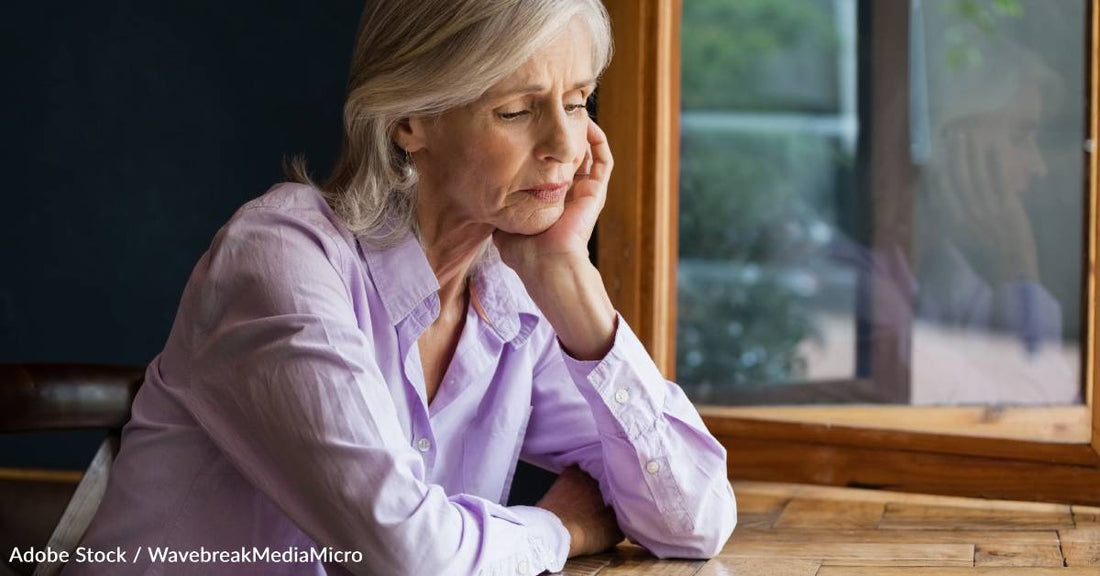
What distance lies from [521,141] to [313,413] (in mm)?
446

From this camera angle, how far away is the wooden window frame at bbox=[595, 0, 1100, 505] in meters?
2.05

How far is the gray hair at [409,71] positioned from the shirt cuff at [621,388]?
0.98 feet

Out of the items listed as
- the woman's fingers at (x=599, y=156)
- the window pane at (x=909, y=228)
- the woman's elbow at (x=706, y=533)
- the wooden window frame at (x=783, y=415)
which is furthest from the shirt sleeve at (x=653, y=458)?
the window pane at (x=909, y=228)

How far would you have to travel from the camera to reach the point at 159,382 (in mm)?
1586

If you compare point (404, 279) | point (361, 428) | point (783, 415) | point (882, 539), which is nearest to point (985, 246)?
point (783, 415)

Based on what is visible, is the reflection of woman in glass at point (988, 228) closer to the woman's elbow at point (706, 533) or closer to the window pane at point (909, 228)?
the window pane at point (909, 228)

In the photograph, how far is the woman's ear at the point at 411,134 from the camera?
1.67m

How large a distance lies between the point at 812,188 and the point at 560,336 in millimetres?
962

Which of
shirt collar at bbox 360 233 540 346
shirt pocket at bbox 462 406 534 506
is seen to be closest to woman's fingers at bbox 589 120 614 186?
shirt collar at bbox 360 233 540 346

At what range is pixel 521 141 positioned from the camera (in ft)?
5.29

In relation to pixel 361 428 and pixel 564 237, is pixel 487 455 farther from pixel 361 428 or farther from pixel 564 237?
pixel 361 428

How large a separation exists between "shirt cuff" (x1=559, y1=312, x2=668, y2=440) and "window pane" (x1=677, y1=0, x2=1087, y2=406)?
26.1 inches

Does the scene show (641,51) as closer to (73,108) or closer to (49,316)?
(73,108)

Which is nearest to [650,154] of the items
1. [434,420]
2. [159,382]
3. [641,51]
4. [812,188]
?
[641,51]
